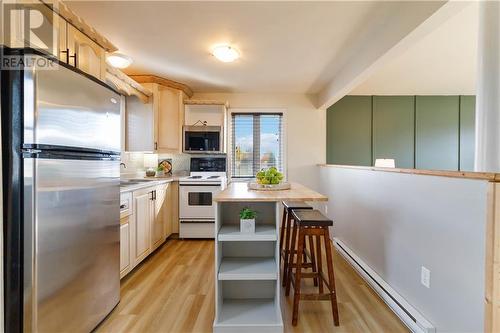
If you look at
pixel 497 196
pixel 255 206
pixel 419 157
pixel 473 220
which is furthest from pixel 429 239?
pixel 419 157

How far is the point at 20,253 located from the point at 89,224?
395mm

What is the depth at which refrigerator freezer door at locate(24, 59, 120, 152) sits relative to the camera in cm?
123

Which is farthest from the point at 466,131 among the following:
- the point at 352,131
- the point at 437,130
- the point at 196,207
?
the point at 196,207

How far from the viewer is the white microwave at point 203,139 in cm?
408

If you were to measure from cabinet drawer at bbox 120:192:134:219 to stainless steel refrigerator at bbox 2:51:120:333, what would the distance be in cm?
58

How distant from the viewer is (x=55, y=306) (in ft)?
4.48

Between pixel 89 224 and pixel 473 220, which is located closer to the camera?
pixel 473 220

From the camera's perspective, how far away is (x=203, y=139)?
4.12 meters

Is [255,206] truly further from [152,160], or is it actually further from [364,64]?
[152,160]

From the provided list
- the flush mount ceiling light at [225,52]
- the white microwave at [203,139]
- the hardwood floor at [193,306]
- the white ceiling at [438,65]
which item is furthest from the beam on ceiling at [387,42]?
the hardwood floor at [193,306]

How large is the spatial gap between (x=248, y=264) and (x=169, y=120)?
9.06 feet

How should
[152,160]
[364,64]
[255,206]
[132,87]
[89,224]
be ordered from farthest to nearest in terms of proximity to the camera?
1. [152,160]
2. [132,87]
3. [364,64]
4. [255,206]
5. [89,224]

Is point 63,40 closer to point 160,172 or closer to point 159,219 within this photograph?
point 159,219

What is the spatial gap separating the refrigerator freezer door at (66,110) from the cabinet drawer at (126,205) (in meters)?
0.70
